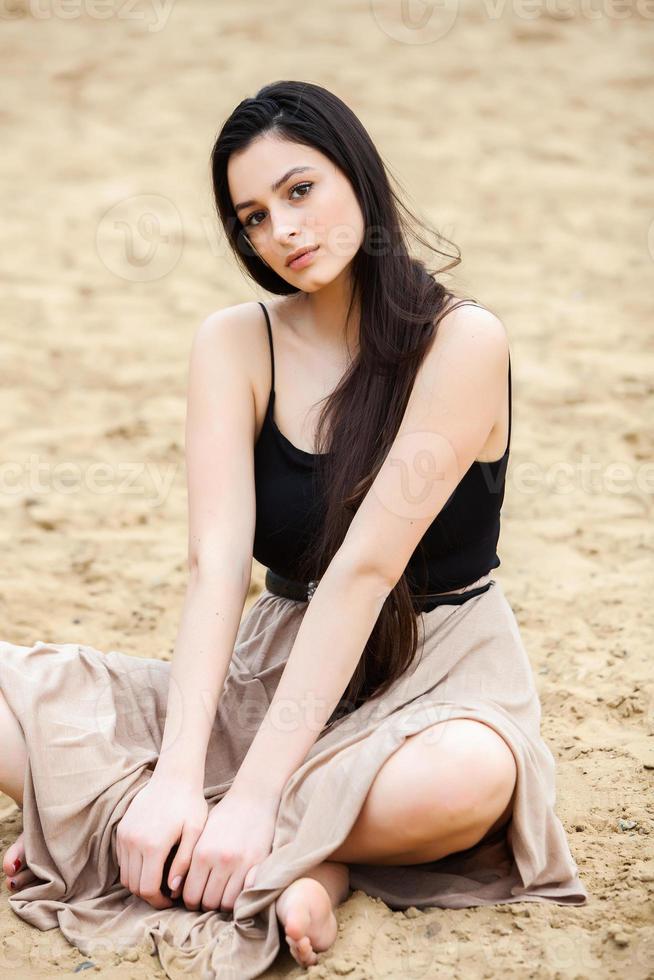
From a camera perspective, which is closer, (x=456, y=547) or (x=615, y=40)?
(x=456, y=547)

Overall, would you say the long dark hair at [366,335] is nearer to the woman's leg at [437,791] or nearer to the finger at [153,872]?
the woman's leg at [437,791]

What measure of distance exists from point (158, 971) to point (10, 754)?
438mm

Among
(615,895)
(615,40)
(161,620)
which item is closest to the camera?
(615,895)

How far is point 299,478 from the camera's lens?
218 cm

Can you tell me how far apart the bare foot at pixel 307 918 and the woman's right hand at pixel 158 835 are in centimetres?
18

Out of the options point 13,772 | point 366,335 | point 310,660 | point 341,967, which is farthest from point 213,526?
point 341,967

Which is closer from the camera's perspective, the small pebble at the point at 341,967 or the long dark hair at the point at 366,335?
the small pebble at the point at 341,967

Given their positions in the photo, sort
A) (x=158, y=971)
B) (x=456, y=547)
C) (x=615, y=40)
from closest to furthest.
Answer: (x=158, y=971), (x=456, y=547), (x=615, y=40)

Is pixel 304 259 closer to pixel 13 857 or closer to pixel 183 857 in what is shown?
pixel 183 857

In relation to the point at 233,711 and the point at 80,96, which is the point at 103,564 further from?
the point at 80,96

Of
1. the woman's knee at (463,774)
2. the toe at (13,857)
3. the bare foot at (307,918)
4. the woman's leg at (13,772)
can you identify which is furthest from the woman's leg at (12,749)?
the woman's knee at (463,774)

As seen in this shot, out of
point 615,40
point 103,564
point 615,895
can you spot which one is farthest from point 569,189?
point 615,895

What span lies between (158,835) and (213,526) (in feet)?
1.81

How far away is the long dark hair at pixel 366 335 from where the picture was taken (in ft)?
6.86
